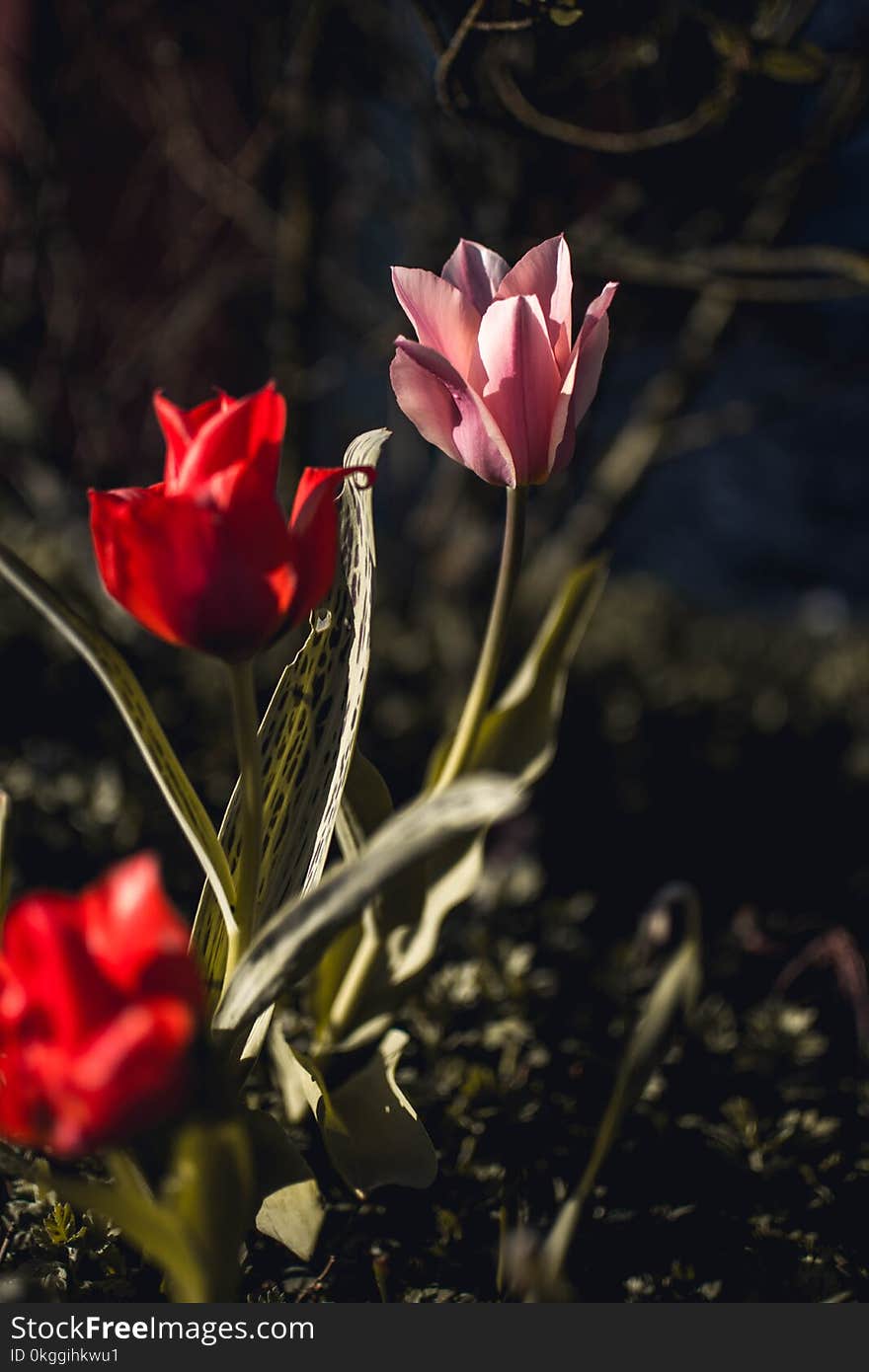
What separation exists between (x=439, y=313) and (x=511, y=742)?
28 centimetres

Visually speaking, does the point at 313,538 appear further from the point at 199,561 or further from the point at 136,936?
the point at 136,936

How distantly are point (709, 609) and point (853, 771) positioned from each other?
1.08 m

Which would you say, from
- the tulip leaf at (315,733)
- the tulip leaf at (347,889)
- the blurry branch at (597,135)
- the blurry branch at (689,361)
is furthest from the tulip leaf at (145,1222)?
the blurry branch at (689,361)

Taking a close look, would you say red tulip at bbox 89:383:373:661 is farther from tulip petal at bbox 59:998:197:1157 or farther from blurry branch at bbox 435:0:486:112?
blurry branch at bbox 435:0:486:112

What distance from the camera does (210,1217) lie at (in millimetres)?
552

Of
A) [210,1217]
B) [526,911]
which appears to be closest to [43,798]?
[526,911]

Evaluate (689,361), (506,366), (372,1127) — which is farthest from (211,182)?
(372,1127)

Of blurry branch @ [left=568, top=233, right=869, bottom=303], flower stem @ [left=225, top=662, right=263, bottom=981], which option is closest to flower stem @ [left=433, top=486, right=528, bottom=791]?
flower stem @ [left=225, top=662, right=263, bottom=981]

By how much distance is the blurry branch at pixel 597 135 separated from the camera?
1.18 metres

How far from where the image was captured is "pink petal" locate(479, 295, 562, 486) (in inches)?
25.9

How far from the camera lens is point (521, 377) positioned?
67cm

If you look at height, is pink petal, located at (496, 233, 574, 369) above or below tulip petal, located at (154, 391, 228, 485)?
above

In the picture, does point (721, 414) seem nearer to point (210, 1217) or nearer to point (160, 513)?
point (160, 513)

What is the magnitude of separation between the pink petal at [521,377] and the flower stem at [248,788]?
21 cm
